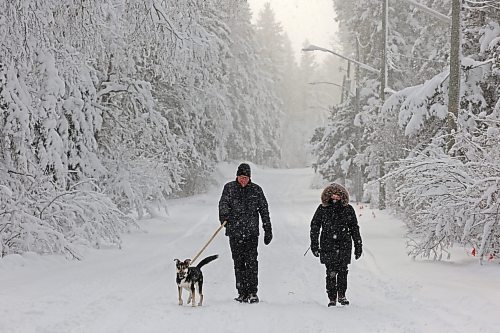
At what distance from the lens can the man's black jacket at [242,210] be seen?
28.1 ft

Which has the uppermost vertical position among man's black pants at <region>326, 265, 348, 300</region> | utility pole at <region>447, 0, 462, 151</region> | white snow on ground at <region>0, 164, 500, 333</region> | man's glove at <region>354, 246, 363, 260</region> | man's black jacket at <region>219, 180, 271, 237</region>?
utility pole at <region>447, 0, 462, 151</region>

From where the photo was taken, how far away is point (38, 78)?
11.6m

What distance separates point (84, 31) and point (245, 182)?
12.1 ft

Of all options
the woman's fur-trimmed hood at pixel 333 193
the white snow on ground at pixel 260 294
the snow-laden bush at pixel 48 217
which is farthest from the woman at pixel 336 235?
the snow-laden bush at pixel 48 217

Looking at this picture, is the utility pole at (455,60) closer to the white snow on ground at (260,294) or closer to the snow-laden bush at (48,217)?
the white snow on ground at (260,294)

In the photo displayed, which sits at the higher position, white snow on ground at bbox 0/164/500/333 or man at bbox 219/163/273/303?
man at bbox 219/163/273/303

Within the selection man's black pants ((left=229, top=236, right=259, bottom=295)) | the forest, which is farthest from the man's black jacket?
the forest

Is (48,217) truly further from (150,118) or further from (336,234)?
(150,118)

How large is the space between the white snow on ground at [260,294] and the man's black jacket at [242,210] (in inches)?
41.0

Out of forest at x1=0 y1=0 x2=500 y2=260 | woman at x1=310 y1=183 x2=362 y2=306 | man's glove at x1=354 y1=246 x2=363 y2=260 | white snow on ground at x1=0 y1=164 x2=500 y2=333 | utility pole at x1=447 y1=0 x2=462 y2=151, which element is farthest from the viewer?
utility pole at x1=447 y1=0 x2=462 y2=151

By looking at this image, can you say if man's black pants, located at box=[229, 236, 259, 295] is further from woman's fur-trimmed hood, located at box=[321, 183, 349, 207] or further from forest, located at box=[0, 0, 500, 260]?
forest, located at box=[0, 0, 500, 260]

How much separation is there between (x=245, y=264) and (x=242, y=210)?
78 cm

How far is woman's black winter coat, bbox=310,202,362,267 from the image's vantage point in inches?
331

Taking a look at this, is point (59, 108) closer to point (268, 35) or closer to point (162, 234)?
point (162, 234)
